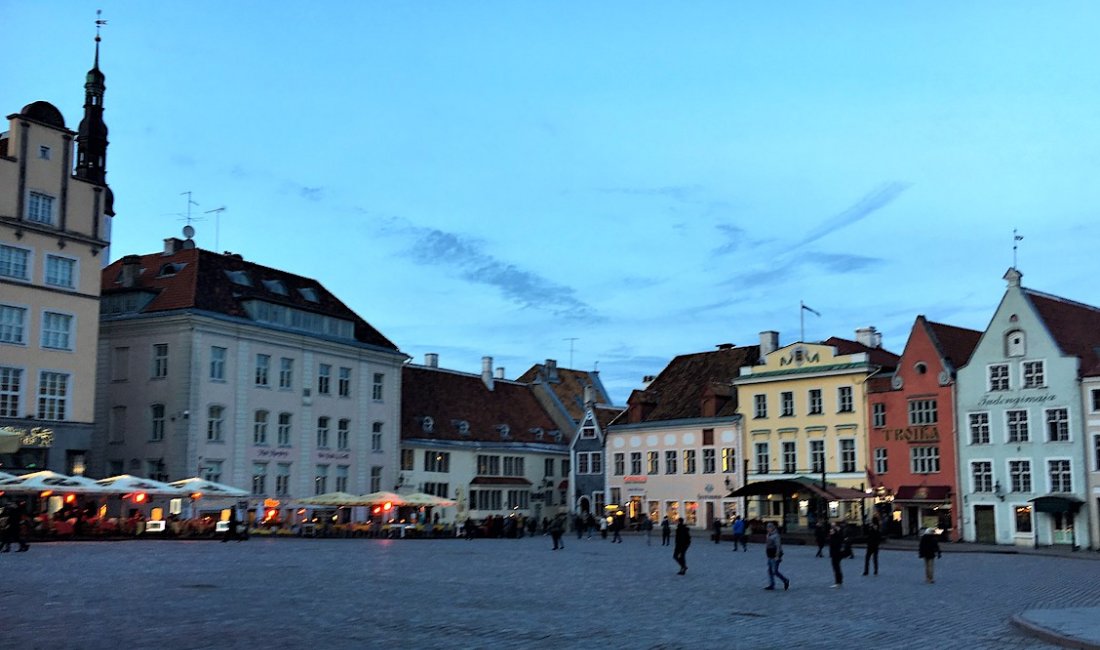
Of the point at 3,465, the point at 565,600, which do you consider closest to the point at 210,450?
the point at 3,465

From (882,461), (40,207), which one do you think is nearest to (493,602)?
(40,207)

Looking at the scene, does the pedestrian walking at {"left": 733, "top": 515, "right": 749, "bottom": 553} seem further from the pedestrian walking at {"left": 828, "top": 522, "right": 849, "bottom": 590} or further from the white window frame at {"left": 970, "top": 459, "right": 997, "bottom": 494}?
the pedestrian walking at {"left": 828, "top": 522, "right": 849, "bottom": 590}

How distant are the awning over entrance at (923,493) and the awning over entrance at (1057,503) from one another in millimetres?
5283

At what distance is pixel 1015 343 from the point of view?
58.8 m

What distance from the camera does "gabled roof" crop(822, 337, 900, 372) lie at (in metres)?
67.0

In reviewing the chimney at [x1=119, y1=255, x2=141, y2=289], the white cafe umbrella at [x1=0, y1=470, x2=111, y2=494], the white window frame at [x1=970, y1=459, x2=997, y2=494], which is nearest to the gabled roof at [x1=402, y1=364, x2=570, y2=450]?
the chimney at [x1=119, y1=255, x2=141, y2=289]

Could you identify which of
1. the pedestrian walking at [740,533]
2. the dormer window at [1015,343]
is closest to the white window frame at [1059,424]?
the dormer window at [1015,343]

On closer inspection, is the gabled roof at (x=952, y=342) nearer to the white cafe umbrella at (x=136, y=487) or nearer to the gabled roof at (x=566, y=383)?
the gabled roof at (x=566, y=383)

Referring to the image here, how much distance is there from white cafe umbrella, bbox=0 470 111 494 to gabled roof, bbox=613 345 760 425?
3863 cm

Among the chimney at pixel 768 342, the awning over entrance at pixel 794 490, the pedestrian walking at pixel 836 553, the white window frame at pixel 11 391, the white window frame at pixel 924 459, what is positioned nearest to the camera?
the pedestrian walking at pixel 836 553

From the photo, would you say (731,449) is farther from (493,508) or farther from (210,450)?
(210,450)

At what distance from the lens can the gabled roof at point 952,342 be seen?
62500mm

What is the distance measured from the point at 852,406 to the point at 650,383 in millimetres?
18531

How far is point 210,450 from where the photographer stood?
6075 centimetres
